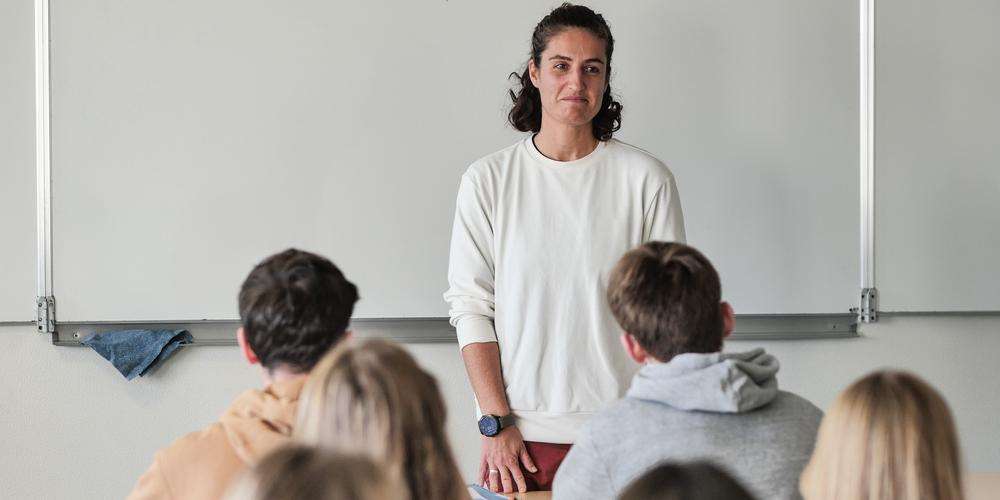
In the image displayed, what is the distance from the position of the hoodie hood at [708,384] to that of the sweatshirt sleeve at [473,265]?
838 millimetres

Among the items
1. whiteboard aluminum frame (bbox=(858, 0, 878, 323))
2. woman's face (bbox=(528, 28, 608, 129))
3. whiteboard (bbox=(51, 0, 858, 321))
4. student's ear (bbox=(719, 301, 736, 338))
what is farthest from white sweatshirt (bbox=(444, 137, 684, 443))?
whiteboard aluminum frame (bbox=(858, 0, 878, 323))

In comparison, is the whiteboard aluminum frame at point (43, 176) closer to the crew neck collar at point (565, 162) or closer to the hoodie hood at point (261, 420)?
the crew neck collar at point (565, 162)

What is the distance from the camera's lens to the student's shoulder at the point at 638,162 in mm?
2492

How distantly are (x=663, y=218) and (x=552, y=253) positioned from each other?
285 mm

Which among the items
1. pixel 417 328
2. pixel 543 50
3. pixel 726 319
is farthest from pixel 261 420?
pixel 417 328

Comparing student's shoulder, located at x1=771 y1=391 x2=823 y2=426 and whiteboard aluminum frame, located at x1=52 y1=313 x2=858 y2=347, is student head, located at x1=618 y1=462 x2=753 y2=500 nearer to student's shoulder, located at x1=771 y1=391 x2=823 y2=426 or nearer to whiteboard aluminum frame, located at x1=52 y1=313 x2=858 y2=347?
student's shoulder, located at x1=771 y1=391 x2=823 y2=426

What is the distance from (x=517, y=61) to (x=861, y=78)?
1.12 meters

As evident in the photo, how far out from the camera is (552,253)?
246 centimetres

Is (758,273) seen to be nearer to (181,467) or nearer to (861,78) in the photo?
(861,78)

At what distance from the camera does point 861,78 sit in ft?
10.9

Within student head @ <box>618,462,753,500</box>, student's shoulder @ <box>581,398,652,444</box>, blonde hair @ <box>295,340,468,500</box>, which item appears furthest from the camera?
student's shoulder @ <box>581,398,652,444</box>

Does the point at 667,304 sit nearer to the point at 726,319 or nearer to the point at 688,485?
the point at 726,319

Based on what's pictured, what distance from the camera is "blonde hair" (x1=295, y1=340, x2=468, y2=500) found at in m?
1.12

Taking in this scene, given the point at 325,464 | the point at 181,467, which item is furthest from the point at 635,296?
the point at 325,464
